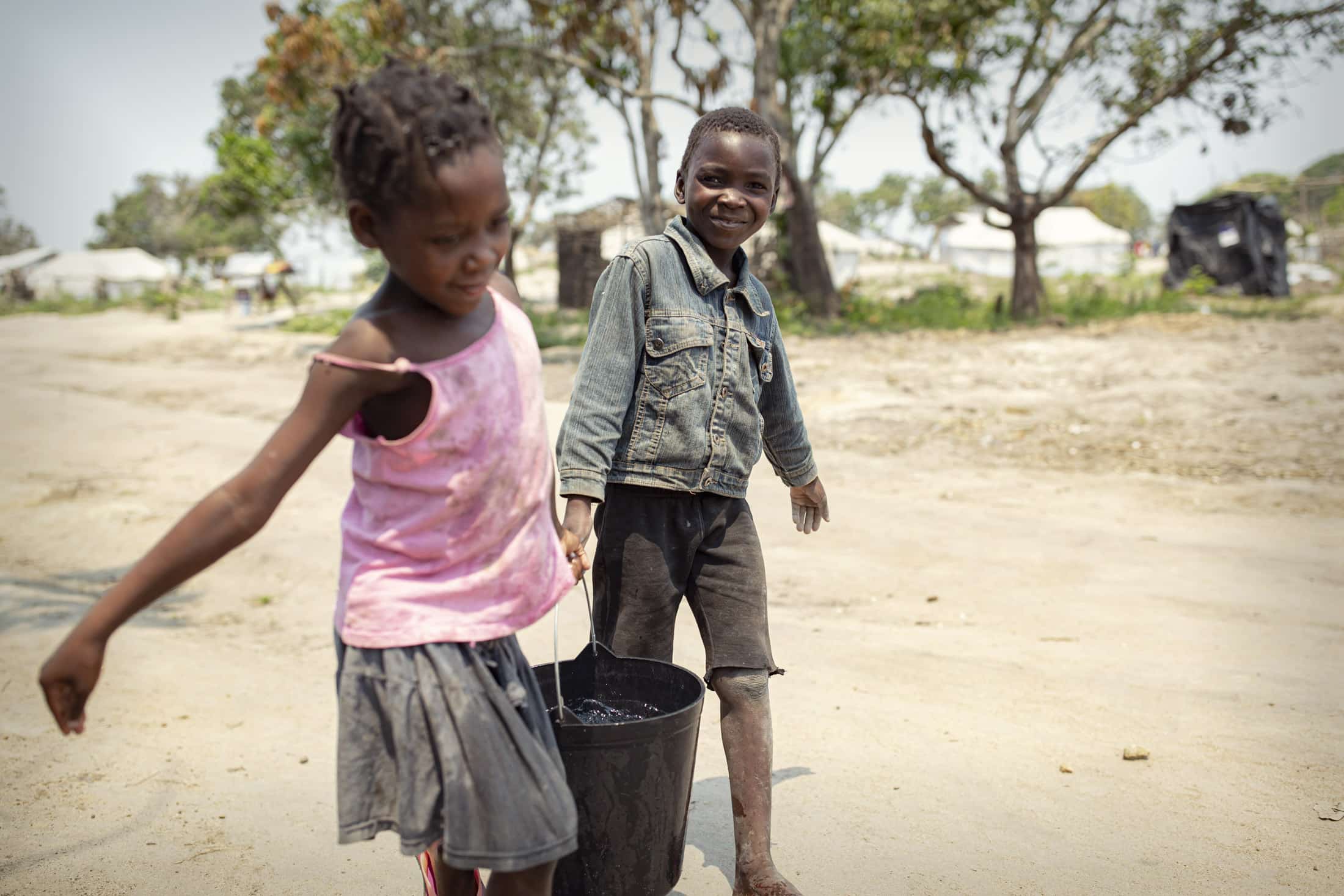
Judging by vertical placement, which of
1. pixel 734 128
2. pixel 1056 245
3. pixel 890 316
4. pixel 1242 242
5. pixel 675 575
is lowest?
pixel 675 575

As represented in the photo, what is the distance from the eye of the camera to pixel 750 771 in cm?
240

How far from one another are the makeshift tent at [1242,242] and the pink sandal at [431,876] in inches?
835

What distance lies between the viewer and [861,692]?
387 cm

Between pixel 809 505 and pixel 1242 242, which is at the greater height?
pixel 1242 242

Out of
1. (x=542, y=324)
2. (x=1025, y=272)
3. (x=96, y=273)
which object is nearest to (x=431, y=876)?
(x=1025, y=272)

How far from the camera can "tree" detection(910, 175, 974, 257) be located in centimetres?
5528

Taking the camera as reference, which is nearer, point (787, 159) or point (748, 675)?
point (748, 675)

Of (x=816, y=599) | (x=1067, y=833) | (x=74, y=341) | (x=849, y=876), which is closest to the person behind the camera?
(x=849, y=876)

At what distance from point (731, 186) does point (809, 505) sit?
0.86 m

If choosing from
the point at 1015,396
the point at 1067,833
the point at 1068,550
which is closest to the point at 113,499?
the point at 1068,550

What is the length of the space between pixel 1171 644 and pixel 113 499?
666 cm

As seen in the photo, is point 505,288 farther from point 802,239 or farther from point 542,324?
point 542,324

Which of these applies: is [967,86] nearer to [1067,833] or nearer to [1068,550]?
[1068,550]

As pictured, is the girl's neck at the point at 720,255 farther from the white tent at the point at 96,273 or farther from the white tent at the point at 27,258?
the white tent at the point at 27,258
